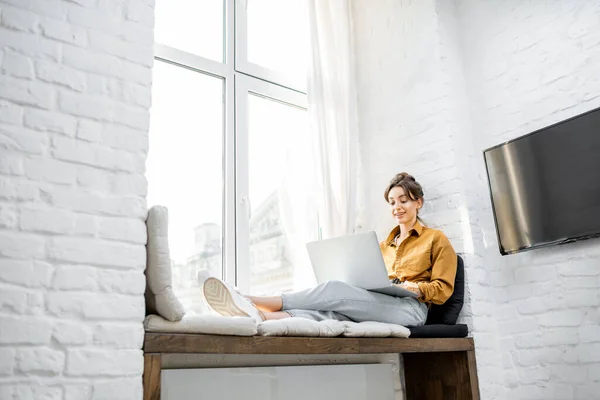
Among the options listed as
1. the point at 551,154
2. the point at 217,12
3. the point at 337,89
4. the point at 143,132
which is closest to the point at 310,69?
the point at 337,89

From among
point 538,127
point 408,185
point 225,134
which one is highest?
point 225,134

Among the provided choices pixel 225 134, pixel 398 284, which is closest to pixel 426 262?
pixel 398 284

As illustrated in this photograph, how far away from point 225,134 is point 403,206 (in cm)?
108

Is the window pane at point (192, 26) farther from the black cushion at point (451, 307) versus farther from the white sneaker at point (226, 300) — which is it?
the black cushion at point (451, 307)

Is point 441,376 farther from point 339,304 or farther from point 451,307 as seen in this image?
point 339,304

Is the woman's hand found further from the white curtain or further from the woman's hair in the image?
the white curtain

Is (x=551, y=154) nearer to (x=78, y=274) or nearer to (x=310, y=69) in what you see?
(x=310, y=69)

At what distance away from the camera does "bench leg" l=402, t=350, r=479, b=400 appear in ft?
9.36

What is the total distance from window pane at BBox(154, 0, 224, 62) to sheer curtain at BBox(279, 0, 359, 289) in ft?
1.98

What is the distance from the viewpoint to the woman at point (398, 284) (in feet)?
7.25

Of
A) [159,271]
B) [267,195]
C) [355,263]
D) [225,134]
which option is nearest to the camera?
[159,271]

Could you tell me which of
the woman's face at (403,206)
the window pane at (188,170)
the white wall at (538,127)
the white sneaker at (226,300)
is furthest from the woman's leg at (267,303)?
the white wall at (538,127)

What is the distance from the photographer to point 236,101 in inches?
132

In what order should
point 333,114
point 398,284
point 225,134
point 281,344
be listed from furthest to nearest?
1. point 333,114
2. point 225,134
3. point 398,284
4. point 281,344
